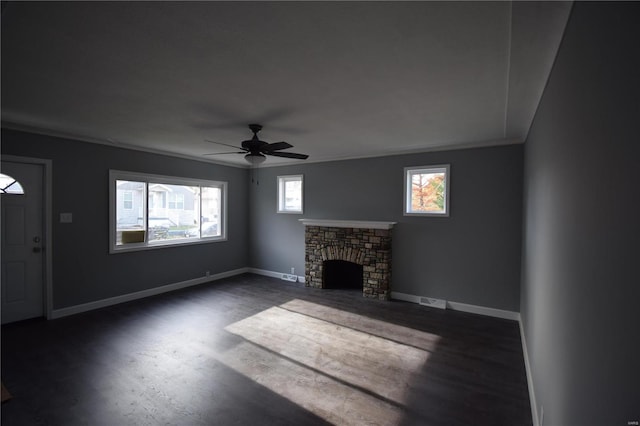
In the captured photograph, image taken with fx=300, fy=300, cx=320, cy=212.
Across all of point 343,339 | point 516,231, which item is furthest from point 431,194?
point 343,339

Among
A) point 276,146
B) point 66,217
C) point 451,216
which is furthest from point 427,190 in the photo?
point 66,217

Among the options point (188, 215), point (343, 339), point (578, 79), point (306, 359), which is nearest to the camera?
point (578, 79)

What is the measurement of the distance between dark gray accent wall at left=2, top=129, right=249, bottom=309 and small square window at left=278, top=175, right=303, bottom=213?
195 cm

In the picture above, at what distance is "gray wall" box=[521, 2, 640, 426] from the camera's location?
0.75 meters

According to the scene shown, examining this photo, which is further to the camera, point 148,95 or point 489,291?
point 489,291

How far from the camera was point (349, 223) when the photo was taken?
5.47m

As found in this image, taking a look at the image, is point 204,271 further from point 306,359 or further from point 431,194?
point 431,194

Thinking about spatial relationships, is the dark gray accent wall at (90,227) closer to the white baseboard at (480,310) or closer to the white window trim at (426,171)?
the white window trim at (426,171)

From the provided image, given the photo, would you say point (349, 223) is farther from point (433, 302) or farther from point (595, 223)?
point (595, 223)

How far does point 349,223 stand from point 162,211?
135 inches

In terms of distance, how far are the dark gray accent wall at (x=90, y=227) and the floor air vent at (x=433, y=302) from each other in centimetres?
442

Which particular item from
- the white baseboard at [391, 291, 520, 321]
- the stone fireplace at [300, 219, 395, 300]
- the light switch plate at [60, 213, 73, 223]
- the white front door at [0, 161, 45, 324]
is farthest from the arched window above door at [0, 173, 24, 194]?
the white baseboard at [391, 291, 520, 321]

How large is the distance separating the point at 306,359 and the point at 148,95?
299 cm

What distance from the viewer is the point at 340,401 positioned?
8.14 ft
